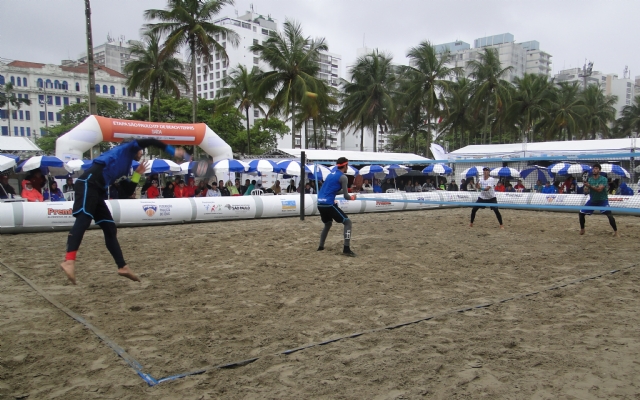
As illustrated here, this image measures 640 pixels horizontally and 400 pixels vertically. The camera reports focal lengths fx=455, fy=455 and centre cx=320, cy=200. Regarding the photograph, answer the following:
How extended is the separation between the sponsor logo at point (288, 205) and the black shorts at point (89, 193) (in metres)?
10.0

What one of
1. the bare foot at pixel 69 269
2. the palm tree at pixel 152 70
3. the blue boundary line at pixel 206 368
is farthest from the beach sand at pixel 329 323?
the palm tree at pixel 152 70

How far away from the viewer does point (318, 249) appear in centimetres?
870

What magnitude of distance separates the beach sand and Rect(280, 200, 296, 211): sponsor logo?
20.7 ft

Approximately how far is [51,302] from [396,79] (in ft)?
112

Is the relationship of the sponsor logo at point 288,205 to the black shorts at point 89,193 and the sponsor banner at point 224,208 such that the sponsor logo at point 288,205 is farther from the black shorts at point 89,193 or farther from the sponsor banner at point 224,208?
the black shorts at point 89,193

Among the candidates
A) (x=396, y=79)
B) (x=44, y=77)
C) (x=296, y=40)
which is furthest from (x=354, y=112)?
(x=44, y=77)

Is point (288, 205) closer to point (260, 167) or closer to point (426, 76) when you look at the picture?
point (260, 167)

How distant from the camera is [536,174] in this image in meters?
17.5

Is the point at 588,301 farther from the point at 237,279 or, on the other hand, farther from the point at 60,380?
the point at 60,380

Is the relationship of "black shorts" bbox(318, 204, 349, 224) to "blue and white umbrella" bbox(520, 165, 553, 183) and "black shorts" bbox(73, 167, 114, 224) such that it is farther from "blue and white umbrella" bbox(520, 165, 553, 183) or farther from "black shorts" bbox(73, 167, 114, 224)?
"blue and white umbrella" bbox(520, 165, 553, 183)

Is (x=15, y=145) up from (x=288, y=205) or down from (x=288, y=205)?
up

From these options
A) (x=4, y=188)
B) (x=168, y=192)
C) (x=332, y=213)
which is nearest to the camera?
(x=332, y=213)

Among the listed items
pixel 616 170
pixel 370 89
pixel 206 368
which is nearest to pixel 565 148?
pixel 616 170

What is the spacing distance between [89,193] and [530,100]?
42295mm
